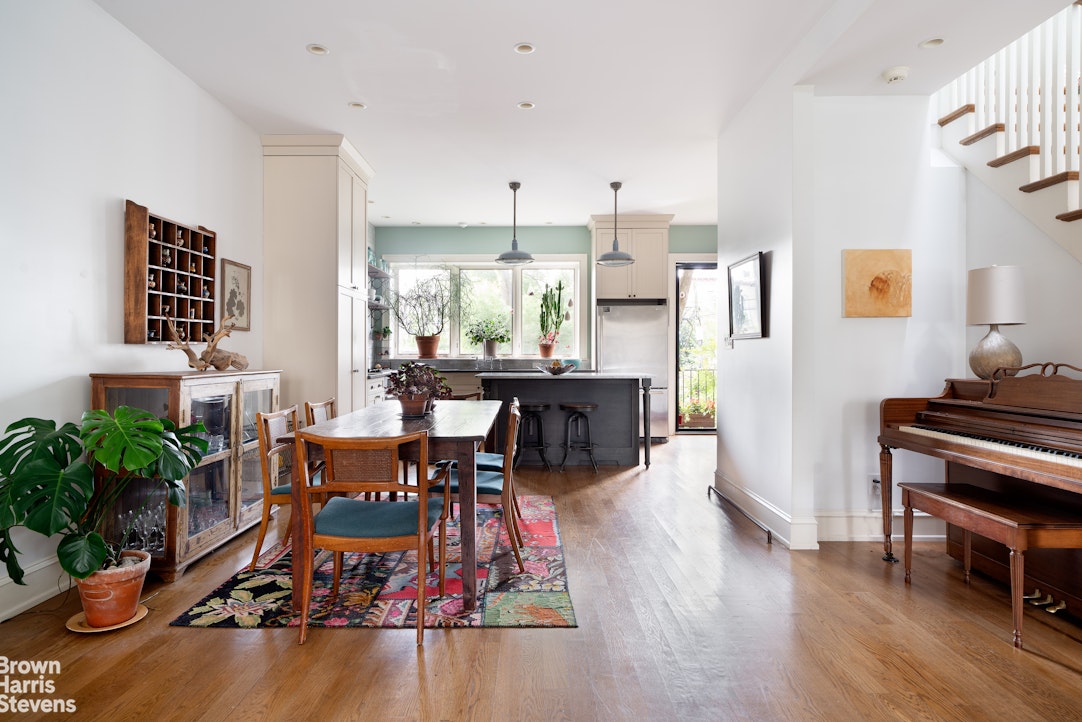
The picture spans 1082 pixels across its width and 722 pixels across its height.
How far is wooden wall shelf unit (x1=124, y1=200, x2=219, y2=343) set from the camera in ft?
10.6

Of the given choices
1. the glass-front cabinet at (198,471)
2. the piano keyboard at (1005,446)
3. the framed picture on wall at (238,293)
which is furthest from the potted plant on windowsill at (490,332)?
the piano keyboard at (1005,446)

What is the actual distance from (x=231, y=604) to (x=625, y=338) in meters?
5.87

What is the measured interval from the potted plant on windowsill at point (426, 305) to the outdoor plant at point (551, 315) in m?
1.32

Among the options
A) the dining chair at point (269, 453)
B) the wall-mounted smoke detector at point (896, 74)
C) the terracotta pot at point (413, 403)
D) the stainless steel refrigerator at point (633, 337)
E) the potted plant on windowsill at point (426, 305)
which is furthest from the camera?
the potted plant on windowsill at point (426, 305)

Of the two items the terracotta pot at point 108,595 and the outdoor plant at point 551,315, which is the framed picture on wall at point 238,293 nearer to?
the terracotta pot at point 108,595

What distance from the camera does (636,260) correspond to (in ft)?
25.9

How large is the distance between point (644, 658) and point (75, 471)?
7.56 feet

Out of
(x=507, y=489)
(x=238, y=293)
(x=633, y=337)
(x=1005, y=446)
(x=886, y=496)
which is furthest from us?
(x=633, y=337)

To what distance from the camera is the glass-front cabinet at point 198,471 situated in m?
2.93

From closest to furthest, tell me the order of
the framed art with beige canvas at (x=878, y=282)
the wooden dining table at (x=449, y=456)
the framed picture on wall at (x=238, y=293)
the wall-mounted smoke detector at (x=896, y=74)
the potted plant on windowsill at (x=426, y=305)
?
the wooden dining table at (x=449, y=456) → the wall-mounted smoke detector at (x=896, y=74) → the framed art with beige canvas at (x=878, y=282) → the framed picture on wall at (x=238, y=293) → the potted plant on windowsill at (x=426, y=305)

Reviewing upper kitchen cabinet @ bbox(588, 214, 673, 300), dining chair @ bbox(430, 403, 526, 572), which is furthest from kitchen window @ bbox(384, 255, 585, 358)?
dining chair @ bbox(430, 403, 526, 572)

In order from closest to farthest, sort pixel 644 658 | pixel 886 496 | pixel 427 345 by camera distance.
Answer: pixel 644 658, pixel 886 496, pixel 427 345

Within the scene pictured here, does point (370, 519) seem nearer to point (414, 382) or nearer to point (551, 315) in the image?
point (414, 382)

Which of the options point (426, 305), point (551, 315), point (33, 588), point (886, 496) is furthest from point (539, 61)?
point (426, 305)
